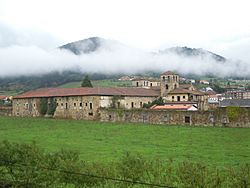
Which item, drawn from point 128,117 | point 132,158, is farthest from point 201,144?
point 128,117

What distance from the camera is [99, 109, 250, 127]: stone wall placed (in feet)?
155

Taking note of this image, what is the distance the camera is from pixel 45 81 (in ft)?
613

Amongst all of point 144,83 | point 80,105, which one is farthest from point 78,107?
point 144,83

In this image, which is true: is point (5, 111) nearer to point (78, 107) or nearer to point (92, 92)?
point (78, 107)

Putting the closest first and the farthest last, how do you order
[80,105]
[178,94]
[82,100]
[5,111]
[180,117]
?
1. [180,117]
2. [82,100]
3. [80,105]
4. [178,94]
5. [5,111]

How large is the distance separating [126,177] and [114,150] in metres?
12.8

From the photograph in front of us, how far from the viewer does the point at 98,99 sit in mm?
65562

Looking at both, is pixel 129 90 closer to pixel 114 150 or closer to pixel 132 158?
pixel 114 150

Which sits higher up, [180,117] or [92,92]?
[92,92]

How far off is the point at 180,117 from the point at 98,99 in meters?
18.5

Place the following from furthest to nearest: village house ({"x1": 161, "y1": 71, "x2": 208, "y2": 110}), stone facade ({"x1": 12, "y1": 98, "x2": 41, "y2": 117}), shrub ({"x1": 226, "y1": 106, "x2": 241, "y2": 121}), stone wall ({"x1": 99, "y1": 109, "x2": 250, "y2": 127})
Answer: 1. village house ({"x1": 161, "y1": 71, "x2": 208, "y2": 110})
2. stone facade ({"x1": 12, "y1": 98, "x2": 41, "y2": 117})
3. stone wall ({"x1": 99, "y1": 109, "x2": 250, "y2": 127})
4. shrub ({"x1": 226, "y1": 106, "x2": 241, "y2": 121})

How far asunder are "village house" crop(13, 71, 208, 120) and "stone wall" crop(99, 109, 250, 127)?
6.03 m

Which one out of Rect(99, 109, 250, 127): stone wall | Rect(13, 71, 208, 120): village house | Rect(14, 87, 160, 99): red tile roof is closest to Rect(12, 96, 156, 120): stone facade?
Rect(13, 71, 208, 120): village house

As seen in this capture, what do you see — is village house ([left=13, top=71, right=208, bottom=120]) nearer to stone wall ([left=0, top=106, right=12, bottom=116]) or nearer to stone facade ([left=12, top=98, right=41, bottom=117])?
stone facade ([left=12, top=98, right=41, bottom=117])
